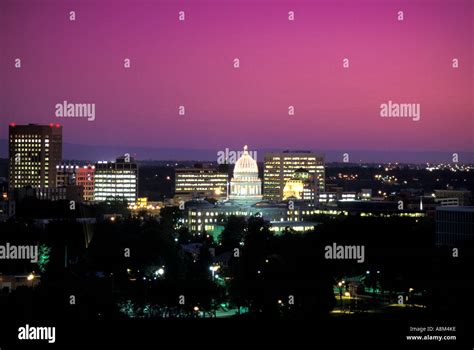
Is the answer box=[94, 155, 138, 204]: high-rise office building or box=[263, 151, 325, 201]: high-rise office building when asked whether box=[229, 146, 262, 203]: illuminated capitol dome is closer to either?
box=[94, 155, 138, 204]: high-rise office building

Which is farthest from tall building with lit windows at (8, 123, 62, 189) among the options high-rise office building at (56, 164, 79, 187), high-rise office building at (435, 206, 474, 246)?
high-rise office building at (435, 206, 474, 246)

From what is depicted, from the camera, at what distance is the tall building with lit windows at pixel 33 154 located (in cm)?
18338

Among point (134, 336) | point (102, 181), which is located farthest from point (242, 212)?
point (134, 336)

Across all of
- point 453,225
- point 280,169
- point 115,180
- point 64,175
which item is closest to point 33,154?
point 64,175

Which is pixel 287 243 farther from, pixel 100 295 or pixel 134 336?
pixel 134 336

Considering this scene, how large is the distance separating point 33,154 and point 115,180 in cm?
1217

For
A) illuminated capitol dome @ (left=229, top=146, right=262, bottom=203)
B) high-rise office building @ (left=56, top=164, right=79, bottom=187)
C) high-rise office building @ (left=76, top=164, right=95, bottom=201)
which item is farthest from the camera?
high-rise office building @ (left=76, top=164, right=95, bottom=201)

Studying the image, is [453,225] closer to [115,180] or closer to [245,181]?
[245,181]

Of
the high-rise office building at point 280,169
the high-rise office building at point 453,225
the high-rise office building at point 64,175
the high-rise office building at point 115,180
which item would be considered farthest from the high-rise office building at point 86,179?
the high-rise office building at point 453,225

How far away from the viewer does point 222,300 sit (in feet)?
190

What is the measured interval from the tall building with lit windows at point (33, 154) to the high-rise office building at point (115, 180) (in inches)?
250

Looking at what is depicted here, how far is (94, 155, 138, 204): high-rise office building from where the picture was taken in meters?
183

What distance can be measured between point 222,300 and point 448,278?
33.9ft

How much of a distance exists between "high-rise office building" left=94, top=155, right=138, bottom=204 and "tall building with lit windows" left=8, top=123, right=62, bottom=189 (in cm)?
634
